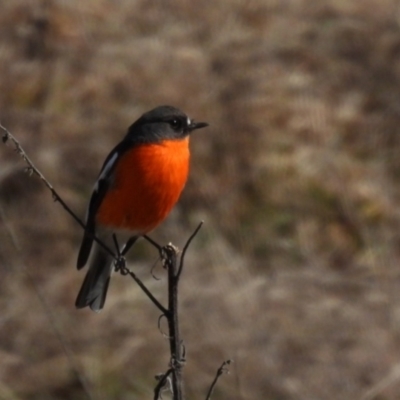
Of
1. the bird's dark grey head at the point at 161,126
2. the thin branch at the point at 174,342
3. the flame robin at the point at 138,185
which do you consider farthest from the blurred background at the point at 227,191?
the thin branch at the point at 174,342

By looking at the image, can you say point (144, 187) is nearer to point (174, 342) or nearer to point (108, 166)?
point (108, 166)

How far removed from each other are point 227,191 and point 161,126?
14.5ft

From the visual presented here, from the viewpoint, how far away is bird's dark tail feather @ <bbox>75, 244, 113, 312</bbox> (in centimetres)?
500

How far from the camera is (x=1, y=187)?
9.22 meters

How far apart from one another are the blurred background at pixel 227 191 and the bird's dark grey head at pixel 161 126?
152cm

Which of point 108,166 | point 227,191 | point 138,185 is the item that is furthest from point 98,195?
point 227,191

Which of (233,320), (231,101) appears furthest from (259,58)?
(233,320)

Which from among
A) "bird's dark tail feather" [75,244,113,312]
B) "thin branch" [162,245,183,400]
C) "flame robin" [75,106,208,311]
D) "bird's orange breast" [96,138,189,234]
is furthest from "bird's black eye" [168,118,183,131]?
"thin branch" [162,245,183,400]

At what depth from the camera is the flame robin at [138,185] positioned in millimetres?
4855

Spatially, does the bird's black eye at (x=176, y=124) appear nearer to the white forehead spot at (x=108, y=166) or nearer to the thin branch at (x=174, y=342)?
the white forehead spot at (x=108, y=166)

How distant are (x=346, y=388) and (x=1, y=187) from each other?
337 cm

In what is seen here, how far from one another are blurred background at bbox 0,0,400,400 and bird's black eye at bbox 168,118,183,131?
5.02ft

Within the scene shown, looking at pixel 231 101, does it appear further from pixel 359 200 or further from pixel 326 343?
pixel 326 343

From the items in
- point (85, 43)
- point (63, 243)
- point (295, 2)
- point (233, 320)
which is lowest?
point (233, 320)
